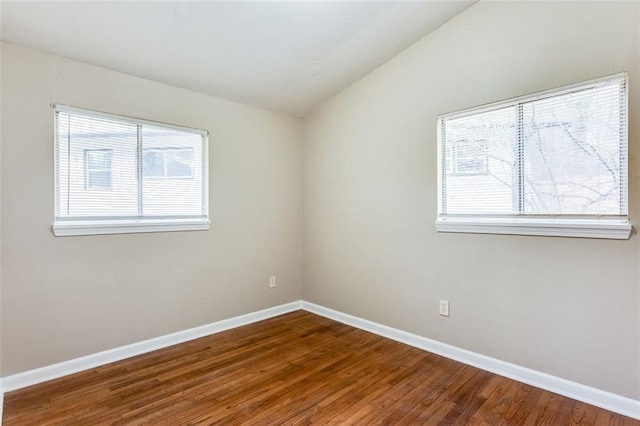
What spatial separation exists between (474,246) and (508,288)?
14.4 inches

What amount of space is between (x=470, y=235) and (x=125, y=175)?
2.75 metres

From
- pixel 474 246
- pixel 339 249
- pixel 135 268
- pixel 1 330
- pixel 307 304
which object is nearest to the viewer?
pixel 1 330

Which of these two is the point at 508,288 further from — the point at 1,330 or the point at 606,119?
the point at 1,330

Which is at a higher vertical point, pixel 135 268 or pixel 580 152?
pixel 580 152

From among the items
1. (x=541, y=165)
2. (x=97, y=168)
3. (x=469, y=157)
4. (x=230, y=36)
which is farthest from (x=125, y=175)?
(x=541, y=165)

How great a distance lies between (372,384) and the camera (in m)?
2.25

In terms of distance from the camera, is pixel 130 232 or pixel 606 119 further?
pixel 130 232

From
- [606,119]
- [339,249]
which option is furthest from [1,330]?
[606,119]

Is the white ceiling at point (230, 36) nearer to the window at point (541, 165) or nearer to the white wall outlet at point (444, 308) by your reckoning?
the window at point (541, 165)

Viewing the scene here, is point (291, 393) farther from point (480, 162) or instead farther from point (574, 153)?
point (574, 153)

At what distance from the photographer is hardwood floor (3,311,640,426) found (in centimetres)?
189

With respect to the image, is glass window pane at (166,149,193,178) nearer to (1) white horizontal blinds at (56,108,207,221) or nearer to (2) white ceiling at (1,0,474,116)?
(1) white horizontal blinds at (56,108,207,221)

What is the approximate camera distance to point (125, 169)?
8.69 feet

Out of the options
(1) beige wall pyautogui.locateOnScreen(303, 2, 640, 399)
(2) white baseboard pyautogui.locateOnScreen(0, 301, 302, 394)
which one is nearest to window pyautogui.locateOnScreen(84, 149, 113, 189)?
(2) white baseboard pyautogui.locateOnScreen(0, 301, 302, 394)
